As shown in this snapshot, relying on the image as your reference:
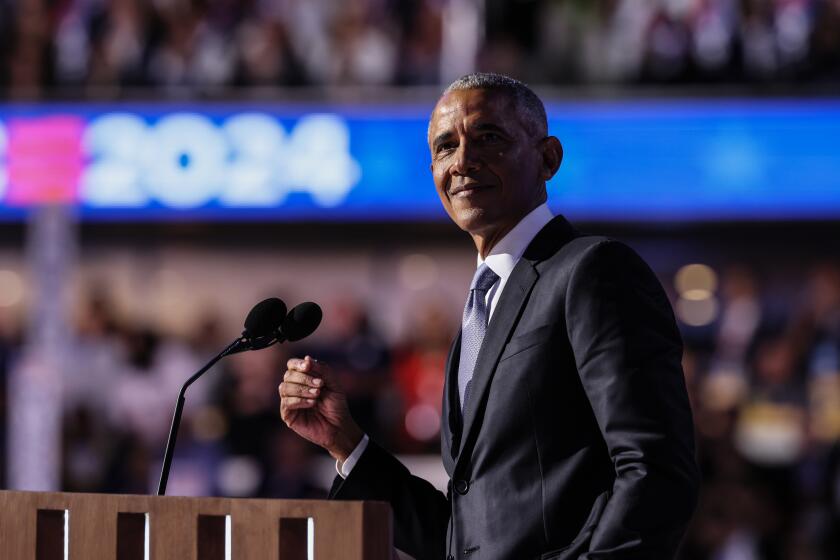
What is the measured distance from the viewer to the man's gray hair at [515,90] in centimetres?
238

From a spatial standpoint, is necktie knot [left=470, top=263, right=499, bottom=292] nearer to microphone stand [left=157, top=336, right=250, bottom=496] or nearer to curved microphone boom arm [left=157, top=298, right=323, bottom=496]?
curved microphone boom arm [left=157, top=298, right=323, bottom=496]

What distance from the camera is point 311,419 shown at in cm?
252

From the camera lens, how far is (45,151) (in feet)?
31.0

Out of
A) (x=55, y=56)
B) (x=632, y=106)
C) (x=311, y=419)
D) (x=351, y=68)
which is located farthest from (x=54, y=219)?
Answer: (x=311, y=419)

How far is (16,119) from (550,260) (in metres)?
7.74

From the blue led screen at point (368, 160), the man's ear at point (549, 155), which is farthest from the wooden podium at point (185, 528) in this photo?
the blue led screen at point (368, 160)

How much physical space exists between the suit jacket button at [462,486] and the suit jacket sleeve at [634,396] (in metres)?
0.29

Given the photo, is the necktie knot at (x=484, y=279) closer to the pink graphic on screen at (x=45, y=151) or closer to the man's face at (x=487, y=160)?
the man's face at (x=487, y=160)

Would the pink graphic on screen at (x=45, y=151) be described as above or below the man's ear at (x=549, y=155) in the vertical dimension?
above

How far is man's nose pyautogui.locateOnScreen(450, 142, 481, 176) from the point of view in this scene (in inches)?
93.1

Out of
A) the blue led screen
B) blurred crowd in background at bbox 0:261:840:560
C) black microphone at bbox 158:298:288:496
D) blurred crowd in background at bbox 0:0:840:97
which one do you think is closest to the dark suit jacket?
black microphone at bbox 158:298:288:496

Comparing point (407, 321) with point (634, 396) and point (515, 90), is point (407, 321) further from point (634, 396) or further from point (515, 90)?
point (634, 396)

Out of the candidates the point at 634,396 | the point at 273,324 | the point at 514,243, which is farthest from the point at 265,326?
the point at 634,396

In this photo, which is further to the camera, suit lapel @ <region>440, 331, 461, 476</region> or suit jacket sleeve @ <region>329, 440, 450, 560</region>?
suit jacket sleeve @ <region>329, 440, 450, 560</region>
